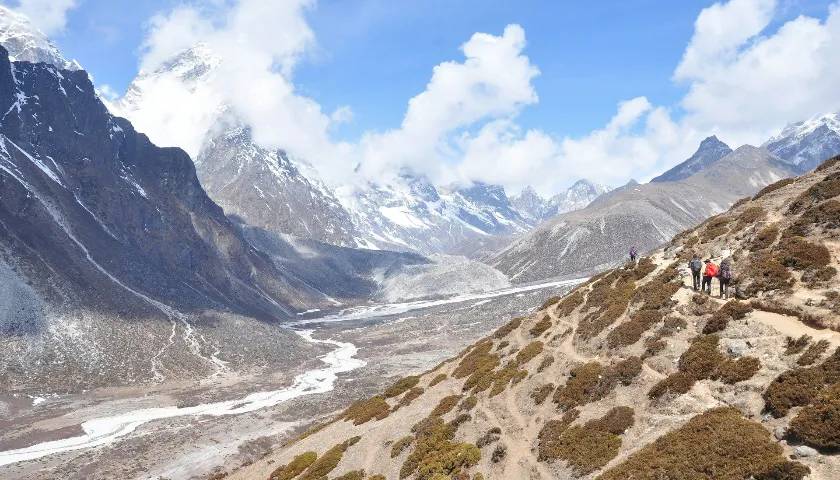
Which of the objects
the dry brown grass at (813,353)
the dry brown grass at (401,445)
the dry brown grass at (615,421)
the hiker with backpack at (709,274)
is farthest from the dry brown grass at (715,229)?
the dry brown grass at (401,445)

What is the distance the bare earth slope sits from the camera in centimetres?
2034

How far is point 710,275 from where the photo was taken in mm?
31047

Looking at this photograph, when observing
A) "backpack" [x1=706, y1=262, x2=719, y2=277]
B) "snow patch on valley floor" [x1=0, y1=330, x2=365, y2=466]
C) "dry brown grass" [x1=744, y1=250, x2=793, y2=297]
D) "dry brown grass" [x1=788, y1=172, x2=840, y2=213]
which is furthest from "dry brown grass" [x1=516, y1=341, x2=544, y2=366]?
"snow patch on valley floor" [x1=0, y1=330, x2=365, y2=466]

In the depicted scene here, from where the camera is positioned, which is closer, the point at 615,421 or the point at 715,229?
the point at 615,421

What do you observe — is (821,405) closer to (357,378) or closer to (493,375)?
(493,375)

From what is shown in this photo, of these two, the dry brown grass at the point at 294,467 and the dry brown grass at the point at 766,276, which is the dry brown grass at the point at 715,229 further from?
the dry brown grass at the point at 294,467

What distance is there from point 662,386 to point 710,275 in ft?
28.3

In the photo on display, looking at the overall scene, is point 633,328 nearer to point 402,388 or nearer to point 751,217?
point 751,217

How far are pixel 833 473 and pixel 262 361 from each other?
13482 cm

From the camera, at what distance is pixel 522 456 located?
27.5 m

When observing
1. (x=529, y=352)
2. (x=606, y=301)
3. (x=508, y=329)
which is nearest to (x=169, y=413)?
(x=508, y=329)

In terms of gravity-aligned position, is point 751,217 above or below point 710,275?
above

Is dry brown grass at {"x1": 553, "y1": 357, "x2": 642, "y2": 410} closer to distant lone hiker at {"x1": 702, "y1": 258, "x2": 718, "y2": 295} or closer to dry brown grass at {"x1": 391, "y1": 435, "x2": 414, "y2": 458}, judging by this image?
distant lone hiker at {"x1": 702, "y1": 258, "x2": 718, "y2": 295}

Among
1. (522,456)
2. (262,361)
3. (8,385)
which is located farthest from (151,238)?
(522,456)
